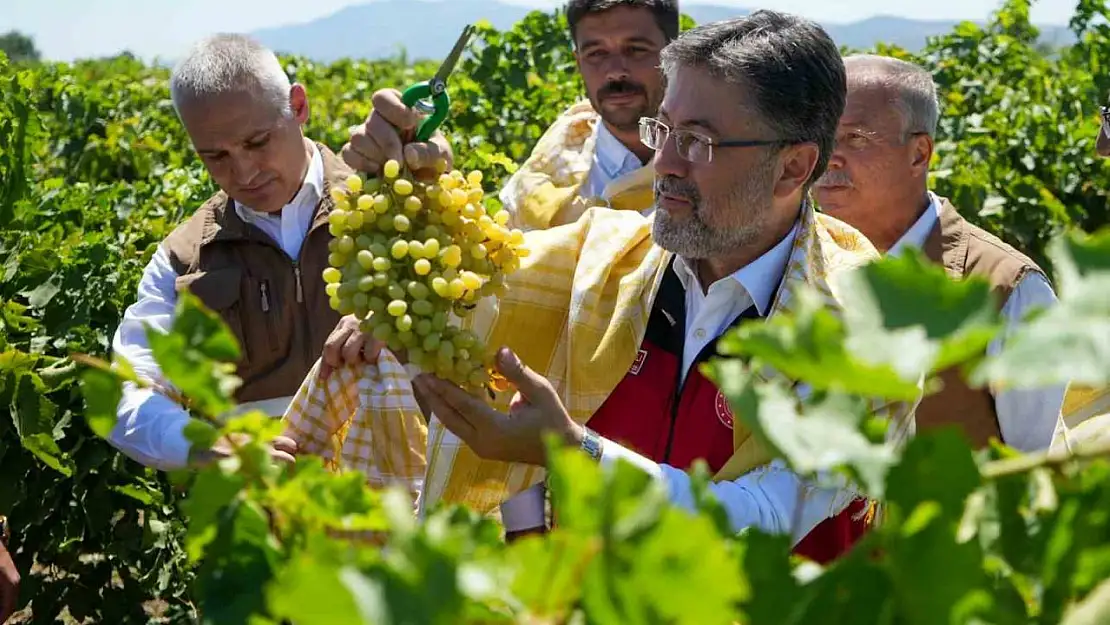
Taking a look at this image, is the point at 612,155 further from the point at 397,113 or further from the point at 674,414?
the point at 397,113

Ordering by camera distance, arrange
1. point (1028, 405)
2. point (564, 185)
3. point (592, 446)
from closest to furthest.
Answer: point (592, 446) < point (1028, 405) < point (564, 185)

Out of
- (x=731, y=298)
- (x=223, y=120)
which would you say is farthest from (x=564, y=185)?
(x=731, y=298)

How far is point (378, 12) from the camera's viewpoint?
467 cm

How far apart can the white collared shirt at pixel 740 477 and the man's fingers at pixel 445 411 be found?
0.23 m

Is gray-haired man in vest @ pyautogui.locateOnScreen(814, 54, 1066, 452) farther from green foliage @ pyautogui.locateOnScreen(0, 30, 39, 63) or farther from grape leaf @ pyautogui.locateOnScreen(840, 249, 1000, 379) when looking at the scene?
green foliage @ pyautogui.locateOnScreen(0, 30, 39, 63)

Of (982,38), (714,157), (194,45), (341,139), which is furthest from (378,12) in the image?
(982,38)

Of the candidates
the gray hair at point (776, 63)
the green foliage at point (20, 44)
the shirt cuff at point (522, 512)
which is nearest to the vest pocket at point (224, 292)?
the shirt cuff at point (522, 512)

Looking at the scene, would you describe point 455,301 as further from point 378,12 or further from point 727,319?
point 378,12

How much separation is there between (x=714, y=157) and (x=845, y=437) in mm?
1616

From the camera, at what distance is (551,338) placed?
7.88 feet

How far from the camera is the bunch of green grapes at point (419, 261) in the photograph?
1.82m

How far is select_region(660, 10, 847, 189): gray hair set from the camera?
2338 millimetres

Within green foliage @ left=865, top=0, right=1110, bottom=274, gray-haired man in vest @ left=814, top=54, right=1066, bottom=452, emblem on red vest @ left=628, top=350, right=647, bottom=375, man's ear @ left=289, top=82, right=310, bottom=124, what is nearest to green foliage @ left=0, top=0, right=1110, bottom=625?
emblem on red vest @ left=628, top=350, right=647, bottom=375

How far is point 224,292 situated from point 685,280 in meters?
1.14
